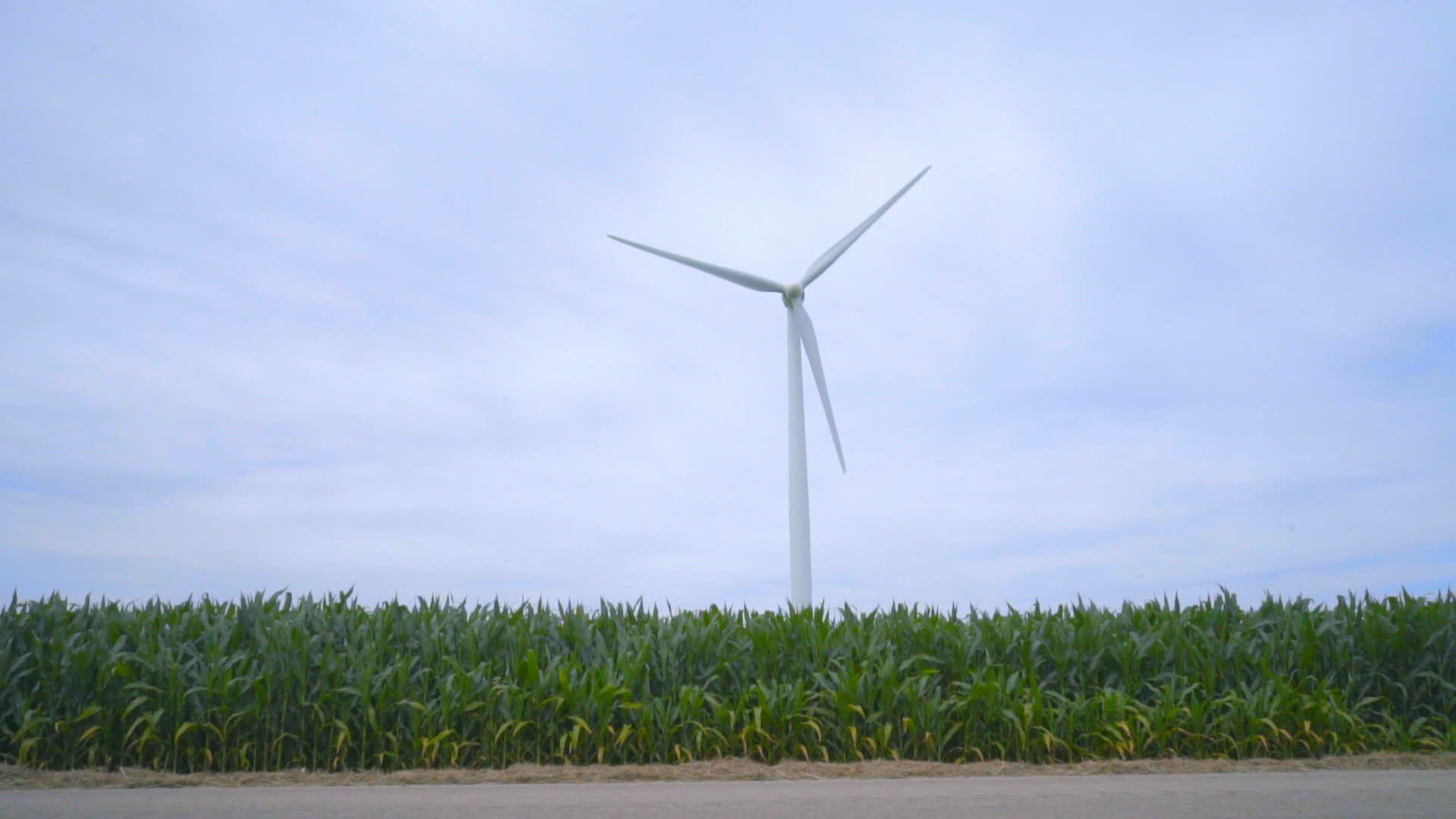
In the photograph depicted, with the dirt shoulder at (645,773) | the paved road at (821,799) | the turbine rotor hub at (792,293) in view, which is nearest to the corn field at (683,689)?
the dirt shoulder at (645,773)

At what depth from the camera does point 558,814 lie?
6.35 meters

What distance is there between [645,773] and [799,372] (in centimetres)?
1168

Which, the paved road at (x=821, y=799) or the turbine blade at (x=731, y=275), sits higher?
the turbine blade at (x=731, y=275)

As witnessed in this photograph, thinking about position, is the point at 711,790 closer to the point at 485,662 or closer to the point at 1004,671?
the point at 485,662

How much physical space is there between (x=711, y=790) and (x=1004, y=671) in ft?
14.0

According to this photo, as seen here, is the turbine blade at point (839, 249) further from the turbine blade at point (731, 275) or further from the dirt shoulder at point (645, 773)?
the dirt shoulder at point (645, 773)

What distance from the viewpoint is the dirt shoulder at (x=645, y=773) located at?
8.60m

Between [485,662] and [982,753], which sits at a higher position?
[485,662]

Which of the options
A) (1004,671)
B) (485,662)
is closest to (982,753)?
(1004,671)

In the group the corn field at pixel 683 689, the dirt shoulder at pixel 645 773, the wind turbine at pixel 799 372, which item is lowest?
the dirt shoulder at pixel 645 773

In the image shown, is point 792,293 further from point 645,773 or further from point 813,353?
point 645,773

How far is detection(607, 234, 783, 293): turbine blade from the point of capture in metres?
20.8

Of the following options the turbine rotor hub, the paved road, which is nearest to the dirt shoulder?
the paved road

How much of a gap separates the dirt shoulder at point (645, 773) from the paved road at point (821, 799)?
0.45 meters
